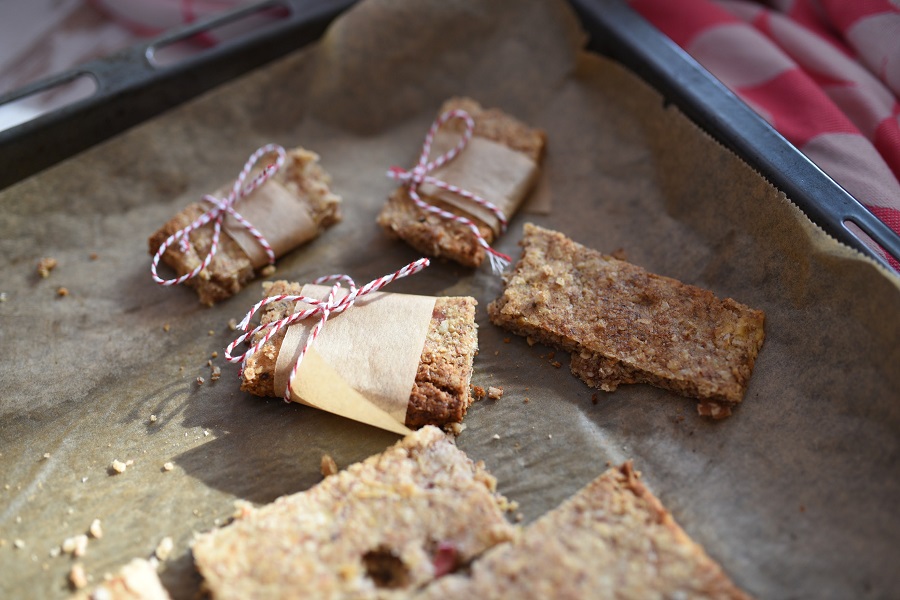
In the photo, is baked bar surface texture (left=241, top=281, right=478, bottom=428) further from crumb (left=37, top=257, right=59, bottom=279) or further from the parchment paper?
crumb (left=37, top=257, right=59, bottom=279)

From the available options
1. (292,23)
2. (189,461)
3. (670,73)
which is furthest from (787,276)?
(292,23)

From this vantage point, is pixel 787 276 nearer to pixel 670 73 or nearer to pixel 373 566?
pixel 670 73

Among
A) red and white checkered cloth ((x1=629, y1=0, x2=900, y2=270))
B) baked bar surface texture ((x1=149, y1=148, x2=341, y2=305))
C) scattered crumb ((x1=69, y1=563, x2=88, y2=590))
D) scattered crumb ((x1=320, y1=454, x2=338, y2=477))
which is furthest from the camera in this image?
baked bar surface texture ((x1=149, y1=148, x2=341, y2=305))

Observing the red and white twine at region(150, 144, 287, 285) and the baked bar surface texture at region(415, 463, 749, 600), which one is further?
the red and white twine at region(150, 144, 287, 285)

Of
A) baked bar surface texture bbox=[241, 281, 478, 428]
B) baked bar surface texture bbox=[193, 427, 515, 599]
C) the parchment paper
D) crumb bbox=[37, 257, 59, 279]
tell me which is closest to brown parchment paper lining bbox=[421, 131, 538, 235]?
the parchment paper

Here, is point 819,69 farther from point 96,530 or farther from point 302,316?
point 96,530

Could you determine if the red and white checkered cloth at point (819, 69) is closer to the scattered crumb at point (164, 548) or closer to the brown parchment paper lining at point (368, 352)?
the brown parchment paper lining at point (368, 352)
